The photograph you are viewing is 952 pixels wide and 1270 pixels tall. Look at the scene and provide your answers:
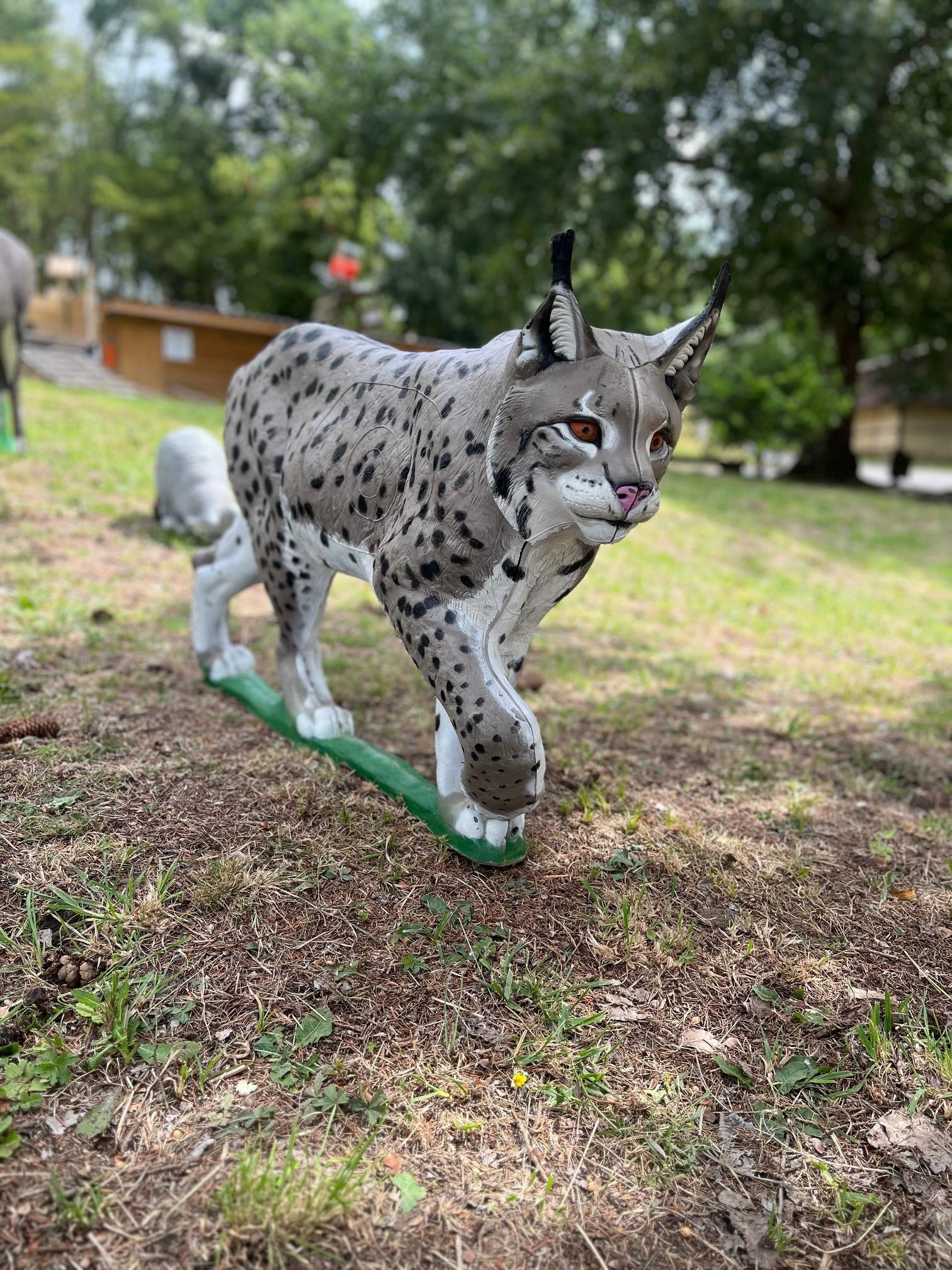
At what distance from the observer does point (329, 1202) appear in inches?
71.5

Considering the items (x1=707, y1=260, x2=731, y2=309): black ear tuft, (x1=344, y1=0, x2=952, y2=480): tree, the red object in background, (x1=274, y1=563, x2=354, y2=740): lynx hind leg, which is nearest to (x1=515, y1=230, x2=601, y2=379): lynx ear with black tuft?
(x1=707, y1=260, x2=731, y2=309): black ear tuft

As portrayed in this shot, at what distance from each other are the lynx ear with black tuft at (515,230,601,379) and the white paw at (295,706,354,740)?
172cm

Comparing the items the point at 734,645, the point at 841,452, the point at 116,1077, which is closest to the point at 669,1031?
the point at 116,1077

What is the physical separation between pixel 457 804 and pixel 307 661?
1.01 m

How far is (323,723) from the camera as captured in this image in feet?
11.9

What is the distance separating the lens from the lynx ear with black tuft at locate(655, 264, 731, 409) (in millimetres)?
2482

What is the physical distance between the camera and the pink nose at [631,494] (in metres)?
2.31

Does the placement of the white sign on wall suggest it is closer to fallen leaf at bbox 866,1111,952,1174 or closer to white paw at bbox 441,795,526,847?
white paw at bbox 441,795,526,847

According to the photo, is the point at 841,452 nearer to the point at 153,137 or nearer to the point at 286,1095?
the point at 286,1095

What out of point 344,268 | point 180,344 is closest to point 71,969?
point 180,344

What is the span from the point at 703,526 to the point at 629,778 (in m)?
7.18

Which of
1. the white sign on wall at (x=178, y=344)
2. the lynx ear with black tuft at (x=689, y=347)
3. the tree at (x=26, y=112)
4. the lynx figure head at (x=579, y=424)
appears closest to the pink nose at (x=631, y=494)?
the lynx figure head at (x=579, y=424)

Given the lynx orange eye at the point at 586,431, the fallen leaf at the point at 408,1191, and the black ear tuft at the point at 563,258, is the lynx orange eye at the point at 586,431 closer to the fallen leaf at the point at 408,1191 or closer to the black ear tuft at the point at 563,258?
the black ear tuft at the point at 563,258

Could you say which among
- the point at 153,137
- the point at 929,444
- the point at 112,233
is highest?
the point at 153,137
